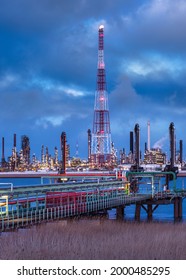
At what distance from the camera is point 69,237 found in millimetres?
25547

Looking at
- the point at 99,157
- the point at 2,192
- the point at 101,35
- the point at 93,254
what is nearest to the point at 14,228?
the point at 2,192

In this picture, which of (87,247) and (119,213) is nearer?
(87,247)

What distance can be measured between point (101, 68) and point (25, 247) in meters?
150

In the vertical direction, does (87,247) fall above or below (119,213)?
above

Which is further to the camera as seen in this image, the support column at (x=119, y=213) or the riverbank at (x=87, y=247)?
the support column at (x=119, y=213)

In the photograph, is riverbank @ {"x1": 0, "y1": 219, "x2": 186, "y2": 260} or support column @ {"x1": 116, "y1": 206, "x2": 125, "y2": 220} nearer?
riverbank @ {"x1": 0, "y1": 219, "x2": 186, "y2": 260}

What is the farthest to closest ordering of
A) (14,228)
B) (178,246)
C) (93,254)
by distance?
(14,228), (178,246), (93,254)

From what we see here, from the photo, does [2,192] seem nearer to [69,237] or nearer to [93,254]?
[69,237]

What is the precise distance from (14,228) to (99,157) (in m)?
159
